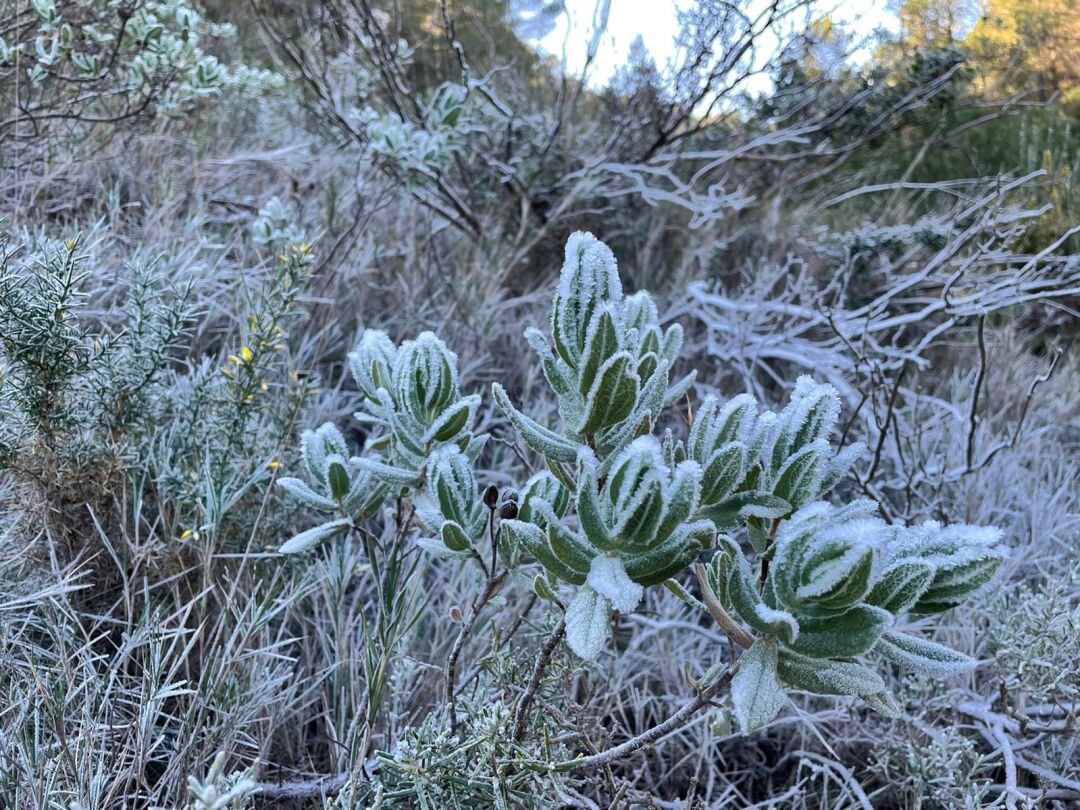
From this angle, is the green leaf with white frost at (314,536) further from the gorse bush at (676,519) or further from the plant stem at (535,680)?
the plant stem at (535,680)

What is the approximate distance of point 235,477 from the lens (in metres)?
1.55

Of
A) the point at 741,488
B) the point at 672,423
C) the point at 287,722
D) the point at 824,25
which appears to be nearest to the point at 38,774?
the point at 287,722

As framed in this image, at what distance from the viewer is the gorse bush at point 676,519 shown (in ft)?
2.32

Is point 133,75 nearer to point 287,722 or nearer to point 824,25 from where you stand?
point 287,722

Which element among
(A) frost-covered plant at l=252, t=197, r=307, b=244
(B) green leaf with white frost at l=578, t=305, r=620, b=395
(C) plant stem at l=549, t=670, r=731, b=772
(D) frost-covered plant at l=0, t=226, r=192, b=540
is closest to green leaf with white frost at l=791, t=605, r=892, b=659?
(C) plant stem at l=549, t=670, r=731, b=772

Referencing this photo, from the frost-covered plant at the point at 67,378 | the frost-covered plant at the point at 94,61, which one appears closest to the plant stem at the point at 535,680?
the frost-covered plant at the point at 67,378

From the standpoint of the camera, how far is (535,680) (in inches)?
38.3

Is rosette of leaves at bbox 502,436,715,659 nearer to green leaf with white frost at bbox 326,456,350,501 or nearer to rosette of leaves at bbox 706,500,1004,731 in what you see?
rosette of leaves at bbox 706,500,1004,731

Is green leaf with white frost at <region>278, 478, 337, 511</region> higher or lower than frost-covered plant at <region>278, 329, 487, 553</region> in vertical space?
lower

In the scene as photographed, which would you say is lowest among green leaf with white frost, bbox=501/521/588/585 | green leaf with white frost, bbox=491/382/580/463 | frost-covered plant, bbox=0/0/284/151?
green leaf with white frost, bbox=501/521/588/585

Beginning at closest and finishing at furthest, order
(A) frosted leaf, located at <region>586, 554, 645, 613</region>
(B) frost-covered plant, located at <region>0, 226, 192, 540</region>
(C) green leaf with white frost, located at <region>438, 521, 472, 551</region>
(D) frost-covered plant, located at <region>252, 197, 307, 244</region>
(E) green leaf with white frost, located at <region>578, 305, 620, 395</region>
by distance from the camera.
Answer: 1. (A) frosted leaf, located at <region>586, 554, 645, 613</region>
2. (E) green leaf with white frost, located at <region>578, 305, 620, 395</region>
3. (C) green leaf with white frost, located at <region>438, 521, 472, 551</region>
4. (B) frost-covered plant, located at <region>0, 226, 192, 540</region>
5. (D) frost-covered plant, located at <region>252, 197, 307, 244</region>

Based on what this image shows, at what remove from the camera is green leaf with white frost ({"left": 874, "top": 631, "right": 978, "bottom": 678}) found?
30.0 inches

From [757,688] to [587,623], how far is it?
168mm

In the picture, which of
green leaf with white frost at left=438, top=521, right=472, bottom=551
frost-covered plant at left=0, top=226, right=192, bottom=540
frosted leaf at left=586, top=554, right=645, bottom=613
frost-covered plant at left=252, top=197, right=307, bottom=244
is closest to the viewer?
frosted leaf at left=586, top=554, right=645, bottom=613
